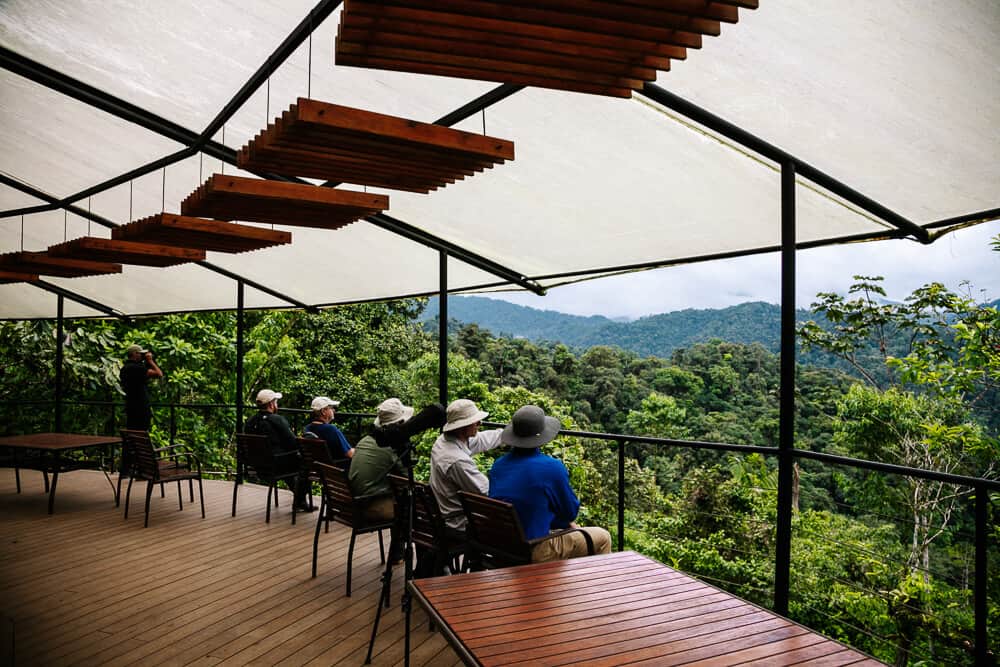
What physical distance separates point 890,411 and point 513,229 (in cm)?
1003

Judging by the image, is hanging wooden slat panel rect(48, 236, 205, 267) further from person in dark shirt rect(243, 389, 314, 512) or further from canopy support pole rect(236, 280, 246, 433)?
canopy support pole rect(236, 280, 246, 433)

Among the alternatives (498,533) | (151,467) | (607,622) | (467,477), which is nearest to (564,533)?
(498,533)

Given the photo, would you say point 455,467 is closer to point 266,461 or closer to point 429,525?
point 429,525

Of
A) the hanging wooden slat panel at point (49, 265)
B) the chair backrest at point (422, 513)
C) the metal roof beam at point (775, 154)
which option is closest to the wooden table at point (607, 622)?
the chair backrest at point (422, 513)

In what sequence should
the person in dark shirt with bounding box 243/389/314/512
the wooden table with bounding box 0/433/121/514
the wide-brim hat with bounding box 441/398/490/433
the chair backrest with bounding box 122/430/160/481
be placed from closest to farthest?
1. the wide-brim hat with bounding box 441/398/490/433
2. the chair backrest with bounding box 122/430/160/481
3. the person in dark shirt with bounding box 243/389/314/512
4. the wooden table with bounding box 0/433/121/514

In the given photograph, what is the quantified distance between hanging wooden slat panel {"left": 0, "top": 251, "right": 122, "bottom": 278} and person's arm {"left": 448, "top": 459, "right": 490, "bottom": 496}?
12.4 ft

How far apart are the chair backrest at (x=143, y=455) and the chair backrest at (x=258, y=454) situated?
705 mm

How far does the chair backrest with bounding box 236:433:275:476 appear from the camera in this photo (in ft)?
18.6

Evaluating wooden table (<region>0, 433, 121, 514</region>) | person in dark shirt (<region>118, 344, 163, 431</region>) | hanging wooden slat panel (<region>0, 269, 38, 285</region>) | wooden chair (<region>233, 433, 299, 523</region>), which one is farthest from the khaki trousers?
person in dark shirt (<region>118, 344, 163, 431</region>)

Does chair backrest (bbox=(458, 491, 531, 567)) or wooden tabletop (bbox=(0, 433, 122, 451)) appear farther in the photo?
wooden tabletop (bbox=(0, 433, 122, 451))

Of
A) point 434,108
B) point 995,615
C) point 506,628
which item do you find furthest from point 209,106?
point 995,615

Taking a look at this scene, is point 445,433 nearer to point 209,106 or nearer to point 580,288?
point 209,106

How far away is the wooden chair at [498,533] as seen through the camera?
8.85ft

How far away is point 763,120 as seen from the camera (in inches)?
111
